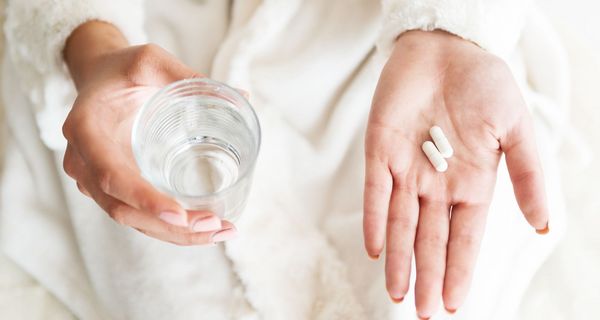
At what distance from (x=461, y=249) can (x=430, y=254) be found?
0.04m

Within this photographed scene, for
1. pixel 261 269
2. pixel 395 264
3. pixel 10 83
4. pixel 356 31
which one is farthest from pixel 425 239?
pixel 10 83

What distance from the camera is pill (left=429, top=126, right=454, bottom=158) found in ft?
2.62

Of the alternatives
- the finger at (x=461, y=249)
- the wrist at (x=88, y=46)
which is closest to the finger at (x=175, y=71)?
the wrist at (x=88, y=46)

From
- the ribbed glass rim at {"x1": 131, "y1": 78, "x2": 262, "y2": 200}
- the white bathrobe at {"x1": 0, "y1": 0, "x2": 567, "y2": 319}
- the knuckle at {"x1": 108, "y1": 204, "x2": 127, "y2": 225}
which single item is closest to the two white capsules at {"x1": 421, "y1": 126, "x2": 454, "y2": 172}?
the white bathrobe at {"x1": 0, "y1": 0, "x2": 567, "y2": 319}

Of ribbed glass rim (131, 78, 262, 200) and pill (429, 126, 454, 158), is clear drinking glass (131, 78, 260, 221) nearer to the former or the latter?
ribbed glass rim (131, 78, 262, 200)

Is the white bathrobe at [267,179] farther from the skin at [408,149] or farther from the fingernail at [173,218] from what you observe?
the fingernail at [173,218]

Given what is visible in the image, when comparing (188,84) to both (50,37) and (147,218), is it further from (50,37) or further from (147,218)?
(50,37)

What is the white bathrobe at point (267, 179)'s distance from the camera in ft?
2.83

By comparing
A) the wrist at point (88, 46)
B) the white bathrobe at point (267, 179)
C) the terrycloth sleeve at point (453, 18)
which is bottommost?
the white bathrobe at point (267, 179)

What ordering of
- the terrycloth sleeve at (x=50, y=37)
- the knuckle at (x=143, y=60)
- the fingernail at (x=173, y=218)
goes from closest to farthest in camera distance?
the fingernail at (x=173, y=218), the knuckle at (x=143, y=60), the terrycloth sleeve at (x=50, y=37)

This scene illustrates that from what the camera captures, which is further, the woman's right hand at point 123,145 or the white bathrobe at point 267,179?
the white bathrobe at point 267,179

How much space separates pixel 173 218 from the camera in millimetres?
623

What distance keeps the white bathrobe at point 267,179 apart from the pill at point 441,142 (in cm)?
15

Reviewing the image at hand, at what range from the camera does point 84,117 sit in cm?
72
